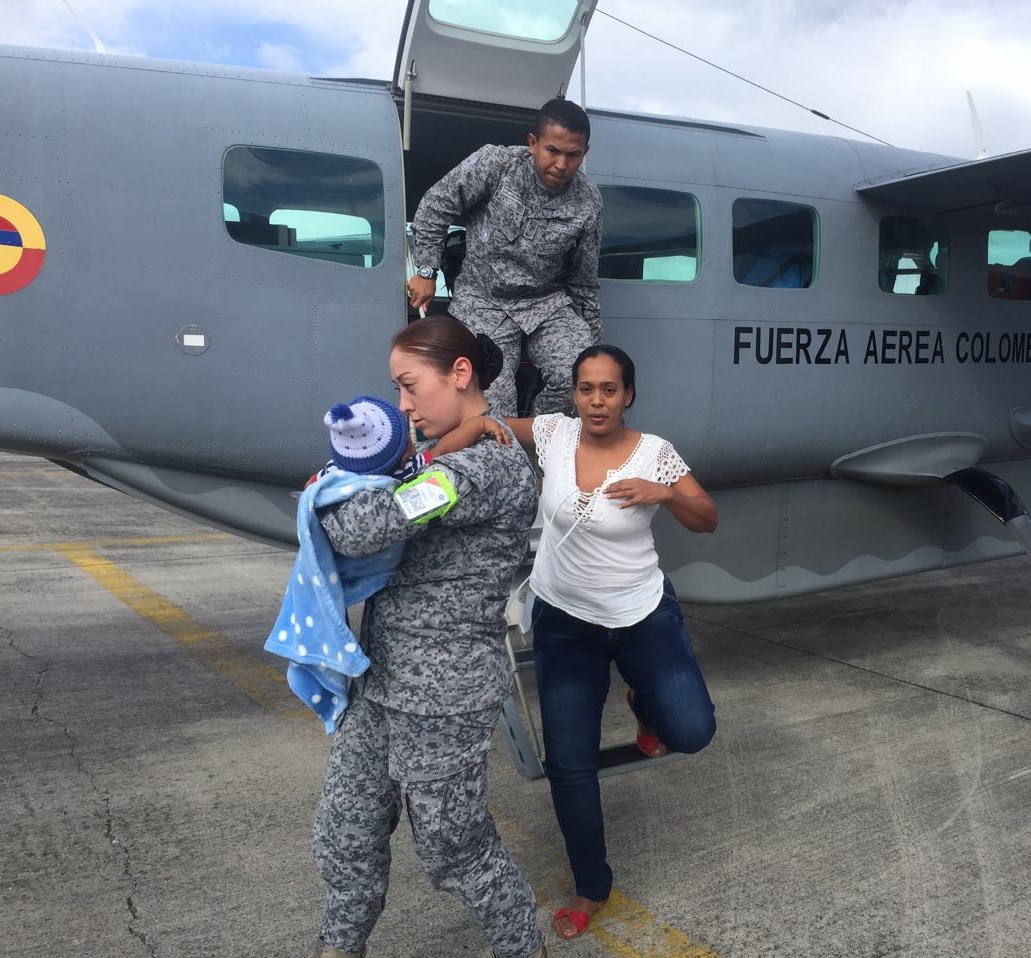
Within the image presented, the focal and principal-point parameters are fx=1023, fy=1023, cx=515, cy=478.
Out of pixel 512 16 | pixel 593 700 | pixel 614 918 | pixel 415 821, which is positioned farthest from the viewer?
pixel 512 16

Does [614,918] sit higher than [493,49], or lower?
lower

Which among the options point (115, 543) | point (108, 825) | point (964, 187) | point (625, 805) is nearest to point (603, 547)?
point (625, 805)

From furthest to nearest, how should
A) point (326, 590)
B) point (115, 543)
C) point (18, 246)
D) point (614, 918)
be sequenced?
point (115, 543) → point (18, 246) → point (614, 918) → point (326, 590)

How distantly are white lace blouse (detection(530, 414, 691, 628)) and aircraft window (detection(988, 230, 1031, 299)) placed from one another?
13.0ft

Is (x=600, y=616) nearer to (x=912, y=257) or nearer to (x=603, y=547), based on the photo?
(x=603, y=547)

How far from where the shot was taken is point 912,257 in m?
5.88

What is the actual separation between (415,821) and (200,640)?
4.32 metres

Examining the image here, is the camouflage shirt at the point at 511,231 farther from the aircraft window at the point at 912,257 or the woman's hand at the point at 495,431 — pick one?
the aircraft window at the point at 912,257

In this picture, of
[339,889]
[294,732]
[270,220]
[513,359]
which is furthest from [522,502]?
[294,732]

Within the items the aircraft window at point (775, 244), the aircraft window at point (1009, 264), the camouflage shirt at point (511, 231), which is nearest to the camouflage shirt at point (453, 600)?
the camouflage shirt at point (511, 231)

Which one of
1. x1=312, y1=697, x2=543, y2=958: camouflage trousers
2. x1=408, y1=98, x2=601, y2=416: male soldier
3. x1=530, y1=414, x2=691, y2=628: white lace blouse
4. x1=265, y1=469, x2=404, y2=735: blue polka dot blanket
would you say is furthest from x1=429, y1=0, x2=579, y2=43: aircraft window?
x1=312, y1=697, x2=543, y2=958: camouflage trousers

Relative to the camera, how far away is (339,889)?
2447 mm

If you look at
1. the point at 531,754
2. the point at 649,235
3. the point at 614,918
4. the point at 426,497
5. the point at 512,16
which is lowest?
the point at 614,918

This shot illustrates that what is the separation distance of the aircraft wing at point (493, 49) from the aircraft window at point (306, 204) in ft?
1.59
